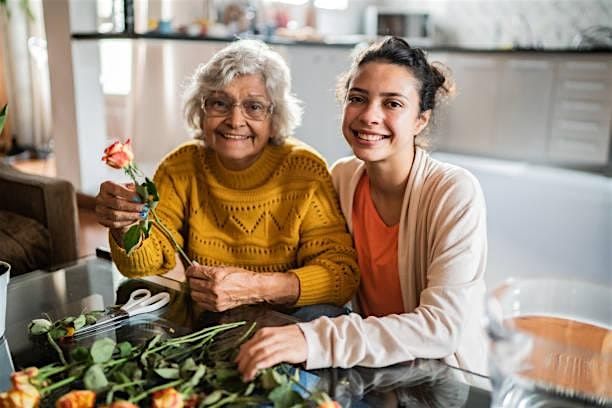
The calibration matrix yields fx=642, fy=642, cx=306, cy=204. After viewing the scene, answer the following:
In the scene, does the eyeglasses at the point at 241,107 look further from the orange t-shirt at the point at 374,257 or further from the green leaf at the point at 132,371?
the green leaf at the point at 132,371

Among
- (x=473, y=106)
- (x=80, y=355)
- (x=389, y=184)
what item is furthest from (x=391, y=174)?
(x=473, y=106)

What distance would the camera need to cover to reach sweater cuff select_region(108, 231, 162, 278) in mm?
1398

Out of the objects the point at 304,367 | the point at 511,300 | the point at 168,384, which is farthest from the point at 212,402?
the point at 511,300

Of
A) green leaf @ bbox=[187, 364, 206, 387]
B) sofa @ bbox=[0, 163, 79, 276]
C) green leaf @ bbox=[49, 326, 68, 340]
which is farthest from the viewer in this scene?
sofa @ bbox=[0, 163, 79, 276]

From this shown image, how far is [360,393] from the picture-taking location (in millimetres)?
959

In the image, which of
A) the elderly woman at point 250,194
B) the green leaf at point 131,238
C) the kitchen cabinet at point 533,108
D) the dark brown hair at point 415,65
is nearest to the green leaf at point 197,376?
the green leaf at point 131,238

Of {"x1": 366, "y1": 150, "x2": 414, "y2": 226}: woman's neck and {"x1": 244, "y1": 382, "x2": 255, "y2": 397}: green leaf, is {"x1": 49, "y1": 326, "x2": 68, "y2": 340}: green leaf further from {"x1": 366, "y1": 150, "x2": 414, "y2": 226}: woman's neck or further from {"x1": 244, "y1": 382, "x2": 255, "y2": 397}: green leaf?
{"x1": 366, "y1": 150, "x2": 414, "y2": 226}: woman's neck

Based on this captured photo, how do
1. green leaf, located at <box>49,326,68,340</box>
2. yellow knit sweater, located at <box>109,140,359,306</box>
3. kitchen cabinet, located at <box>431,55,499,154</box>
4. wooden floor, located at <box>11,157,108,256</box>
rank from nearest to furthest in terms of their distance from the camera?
green leaf, located at <box>49,326,68,340</box> < yellow knit sweater, located at <box>109,140,359,306</box> < wooden floor, located at <box>11,157,108,256</box> < kitchen cabinet, located at <box>431,55,499,154</box>

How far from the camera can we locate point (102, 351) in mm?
907

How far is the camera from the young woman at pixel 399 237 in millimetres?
1032

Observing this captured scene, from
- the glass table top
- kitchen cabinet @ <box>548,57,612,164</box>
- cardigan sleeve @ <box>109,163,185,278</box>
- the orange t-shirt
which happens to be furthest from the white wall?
the glass table top

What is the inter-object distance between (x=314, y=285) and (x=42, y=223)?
1.16 metres

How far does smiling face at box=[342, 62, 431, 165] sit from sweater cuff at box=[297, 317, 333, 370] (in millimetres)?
448

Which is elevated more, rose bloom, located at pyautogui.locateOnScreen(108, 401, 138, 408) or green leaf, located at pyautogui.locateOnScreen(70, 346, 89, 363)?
rose bloom, located at pyautogui.locateOnScreen(108, 401, 138, 408)
